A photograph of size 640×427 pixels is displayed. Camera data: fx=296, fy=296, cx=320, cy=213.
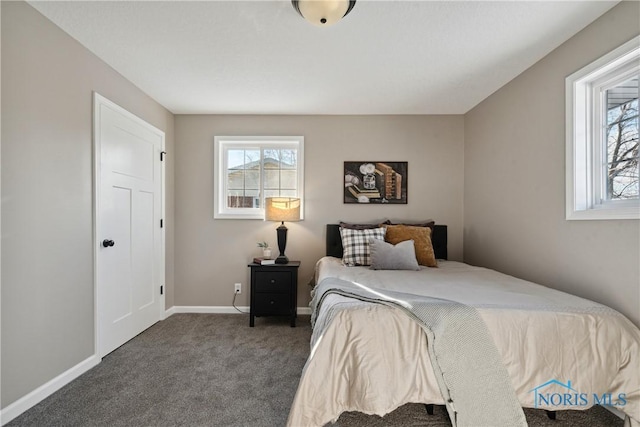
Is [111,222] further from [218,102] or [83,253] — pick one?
[218,102]

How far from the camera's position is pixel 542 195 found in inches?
91.7

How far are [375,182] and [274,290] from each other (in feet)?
5.62

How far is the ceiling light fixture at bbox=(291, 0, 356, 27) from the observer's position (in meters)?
1.65

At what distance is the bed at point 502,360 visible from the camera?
4.57 feet

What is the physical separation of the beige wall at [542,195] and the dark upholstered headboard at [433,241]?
0.31m

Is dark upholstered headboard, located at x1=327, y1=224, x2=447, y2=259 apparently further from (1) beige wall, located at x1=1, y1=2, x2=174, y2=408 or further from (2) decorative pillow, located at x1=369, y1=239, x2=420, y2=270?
(1) beige wall, located at x1=1, y1=2, x2=174, y2=408

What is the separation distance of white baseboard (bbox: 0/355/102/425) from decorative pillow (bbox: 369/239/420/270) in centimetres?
234

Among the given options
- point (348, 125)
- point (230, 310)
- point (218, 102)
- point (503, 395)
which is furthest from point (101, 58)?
point (503, 395)

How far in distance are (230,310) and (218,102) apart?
2395 mm

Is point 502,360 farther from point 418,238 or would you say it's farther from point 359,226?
point 359,226

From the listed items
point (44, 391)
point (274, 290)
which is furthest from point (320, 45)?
point (44, 391)

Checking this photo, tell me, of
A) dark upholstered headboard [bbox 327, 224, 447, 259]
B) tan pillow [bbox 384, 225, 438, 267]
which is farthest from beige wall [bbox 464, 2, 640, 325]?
tan pillow [bbox 384, 225, 438, 267]

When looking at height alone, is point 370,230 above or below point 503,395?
above

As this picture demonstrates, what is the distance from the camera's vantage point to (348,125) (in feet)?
11.8
